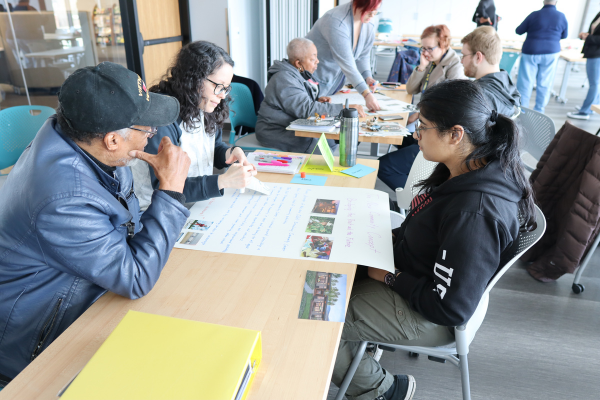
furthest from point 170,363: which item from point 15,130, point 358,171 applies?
point 15,130

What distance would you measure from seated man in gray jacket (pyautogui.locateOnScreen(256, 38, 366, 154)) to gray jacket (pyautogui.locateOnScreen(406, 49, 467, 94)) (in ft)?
3.18

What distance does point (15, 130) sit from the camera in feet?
7.12

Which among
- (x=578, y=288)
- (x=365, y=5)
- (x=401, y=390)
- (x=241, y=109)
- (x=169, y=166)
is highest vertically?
(x=365, y=5)

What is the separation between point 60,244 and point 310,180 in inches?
40.2

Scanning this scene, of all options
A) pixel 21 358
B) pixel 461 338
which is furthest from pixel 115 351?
pixel 461 338

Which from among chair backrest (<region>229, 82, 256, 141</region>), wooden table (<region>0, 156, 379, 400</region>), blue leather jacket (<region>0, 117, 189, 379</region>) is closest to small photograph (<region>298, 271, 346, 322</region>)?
wooden table (<region>0, 156, 379, 400</region>)

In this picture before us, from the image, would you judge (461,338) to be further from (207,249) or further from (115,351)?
(115,351)

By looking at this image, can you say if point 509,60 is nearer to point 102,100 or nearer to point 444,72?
point 444,72

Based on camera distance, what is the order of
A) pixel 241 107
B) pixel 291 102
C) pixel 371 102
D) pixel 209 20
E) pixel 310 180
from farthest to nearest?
pixel 209 20 < pixel 241 107 < pixel 371 102 < pixel 291 102 < pixel 310 180

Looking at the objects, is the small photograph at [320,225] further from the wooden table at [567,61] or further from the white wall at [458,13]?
the white wall at [458,13]

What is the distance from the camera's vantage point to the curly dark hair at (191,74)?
62.9 inches

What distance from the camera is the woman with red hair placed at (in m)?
2.97

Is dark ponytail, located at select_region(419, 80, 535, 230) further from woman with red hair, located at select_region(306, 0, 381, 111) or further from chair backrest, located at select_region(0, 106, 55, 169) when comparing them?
chair backrest, located at select_region(0, 106, 55, 169)

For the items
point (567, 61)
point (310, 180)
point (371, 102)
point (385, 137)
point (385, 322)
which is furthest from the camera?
point (567, 61)
